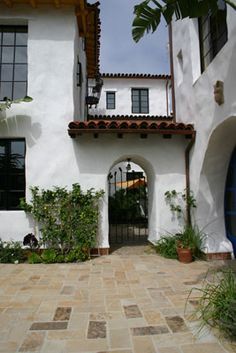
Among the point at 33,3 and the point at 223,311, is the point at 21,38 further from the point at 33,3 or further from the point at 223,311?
the point at 223,311

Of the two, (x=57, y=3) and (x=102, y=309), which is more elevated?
(x=57, y=3)

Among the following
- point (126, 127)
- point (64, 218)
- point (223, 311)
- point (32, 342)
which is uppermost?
point (126, 127)

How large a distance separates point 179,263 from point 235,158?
9.43ft

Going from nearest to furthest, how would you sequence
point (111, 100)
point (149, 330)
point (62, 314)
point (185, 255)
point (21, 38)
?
point (149, 330), point (62, 314), point (185, 255), point (21, 38), point (111, 100)

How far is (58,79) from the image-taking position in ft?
27.2

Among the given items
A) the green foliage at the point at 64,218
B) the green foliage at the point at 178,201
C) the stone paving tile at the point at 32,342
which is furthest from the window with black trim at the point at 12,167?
the stone paving tile at the point at 32,342

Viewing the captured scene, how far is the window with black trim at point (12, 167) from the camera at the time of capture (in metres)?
8.12

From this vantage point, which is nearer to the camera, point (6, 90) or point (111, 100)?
point (6, 90)

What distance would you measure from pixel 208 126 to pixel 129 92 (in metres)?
15.4

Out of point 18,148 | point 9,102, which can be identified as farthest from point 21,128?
point 9,102

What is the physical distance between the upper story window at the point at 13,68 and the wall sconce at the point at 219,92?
→ 5294mm

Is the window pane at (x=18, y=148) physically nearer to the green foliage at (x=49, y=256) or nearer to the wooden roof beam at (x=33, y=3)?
the green foliage at (x=49, y=256)

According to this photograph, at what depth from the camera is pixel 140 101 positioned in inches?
850

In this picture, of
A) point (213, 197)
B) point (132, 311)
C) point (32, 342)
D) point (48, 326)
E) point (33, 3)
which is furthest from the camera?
point (33, 3)
